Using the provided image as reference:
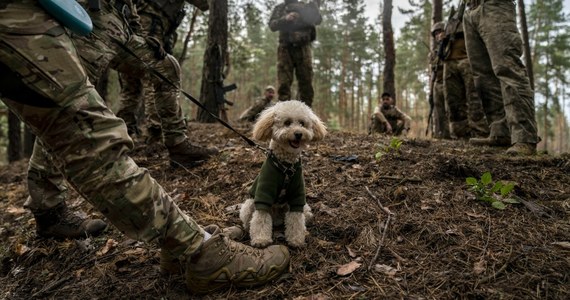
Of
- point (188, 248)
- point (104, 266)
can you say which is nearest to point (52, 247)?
point (104, 266)

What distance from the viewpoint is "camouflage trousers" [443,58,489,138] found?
7.07 meters

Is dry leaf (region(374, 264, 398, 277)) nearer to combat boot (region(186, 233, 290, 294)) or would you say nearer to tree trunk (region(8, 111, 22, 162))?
combat boot (region(186, 233, 290, 294))

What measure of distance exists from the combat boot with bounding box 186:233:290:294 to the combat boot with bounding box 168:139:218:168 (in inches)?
104

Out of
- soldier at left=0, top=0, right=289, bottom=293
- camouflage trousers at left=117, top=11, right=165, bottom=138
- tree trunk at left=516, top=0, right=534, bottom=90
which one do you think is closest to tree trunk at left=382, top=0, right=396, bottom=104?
tree trunk at left=516, top=0, right=534, bottom=90

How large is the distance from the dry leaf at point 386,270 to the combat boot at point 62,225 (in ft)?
8.30

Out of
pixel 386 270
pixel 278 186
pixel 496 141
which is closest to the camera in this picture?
pixel 386 270

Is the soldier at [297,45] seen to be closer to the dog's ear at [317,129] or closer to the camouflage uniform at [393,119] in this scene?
the camouflage uniform at [393,119]

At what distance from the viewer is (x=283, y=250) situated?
2.30m

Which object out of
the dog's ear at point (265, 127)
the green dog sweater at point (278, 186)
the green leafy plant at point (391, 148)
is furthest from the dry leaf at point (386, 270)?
the green leafy plant at point (391, 148)

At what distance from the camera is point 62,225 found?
297cm

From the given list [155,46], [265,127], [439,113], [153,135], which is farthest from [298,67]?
[265,127]

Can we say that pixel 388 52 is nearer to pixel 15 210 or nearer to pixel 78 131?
pixel 15 210

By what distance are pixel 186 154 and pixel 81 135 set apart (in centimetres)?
295

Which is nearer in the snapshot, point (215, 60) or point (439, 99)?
point (215, 60)
